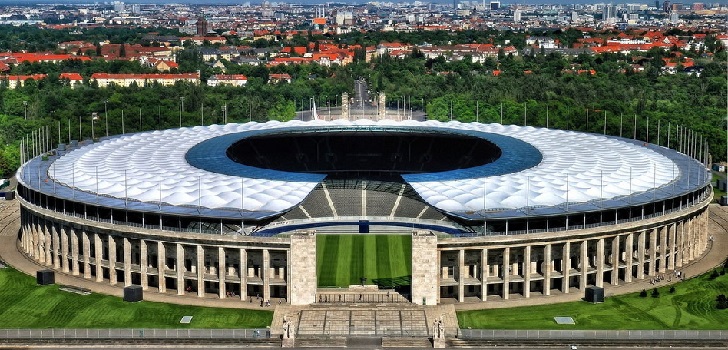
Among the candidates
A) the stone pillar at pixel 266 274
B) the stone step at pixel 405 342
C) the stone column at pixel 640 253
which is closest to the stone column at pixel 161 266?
the stone pillar at pixel 266 274

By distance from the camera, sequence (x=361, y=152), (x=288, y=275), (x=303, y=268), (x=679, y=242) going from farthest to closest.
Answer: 1. (x=361, y=152)
2. (x=679, y=242)
3. (x=288, y=275)
4. (x=303, y=268)

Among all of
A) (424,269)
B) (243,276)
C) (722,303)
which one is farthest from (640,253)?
(243,276)

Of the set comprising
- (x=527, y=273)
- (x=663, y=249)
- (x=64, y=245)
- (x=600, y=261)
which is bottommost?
(x=663, y=249)

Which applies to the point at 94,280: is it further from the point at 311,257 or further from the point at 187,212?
the point at 311,257

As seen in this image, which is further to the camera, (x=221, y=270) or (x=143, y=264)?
(x=143, y=264)

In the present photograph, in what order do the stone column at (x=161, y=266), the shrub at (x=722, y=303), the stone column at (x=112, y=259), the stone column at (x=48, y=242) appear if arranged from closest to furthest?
the shrub at (x=722, y=303), the stone column at (x=161, y=266), the stone column at (x=112, y=259), the stone column at (x=48, y=242)

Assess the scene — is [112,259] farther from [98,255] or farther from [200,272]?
[200,272]

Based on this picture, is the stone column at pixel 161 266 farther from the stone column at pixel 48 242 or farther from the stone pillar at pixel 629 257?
the stone pillar at pixel 629 257

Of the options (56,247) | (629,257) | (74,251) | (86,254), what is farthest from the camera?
(56,247)

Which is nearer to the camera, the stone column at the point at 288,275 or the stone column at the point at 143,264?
the stone column at the point at 288,275
